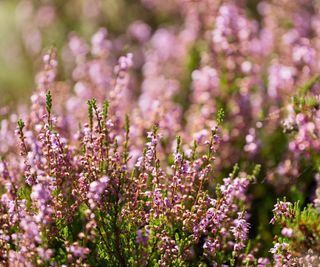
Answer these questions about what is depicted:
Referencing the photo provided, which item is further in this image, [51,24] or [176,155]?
[51,24]

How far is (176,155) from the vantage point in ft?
9.91

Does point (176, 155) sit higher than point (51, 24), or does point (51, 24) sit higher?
point (51, 24)

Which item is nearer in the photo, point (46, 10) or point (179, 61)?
point (179, 61)

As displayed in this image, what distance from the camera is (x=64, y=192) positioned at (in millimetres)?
3309

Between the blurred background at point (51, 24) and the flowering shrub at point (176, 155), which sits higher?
the blurred background at point (51, 24)

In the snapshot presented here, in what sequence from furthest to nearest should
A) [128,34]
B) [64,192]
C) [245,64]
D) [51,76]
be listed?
[128,34] < [245,64] < [51,76] < [64,192]

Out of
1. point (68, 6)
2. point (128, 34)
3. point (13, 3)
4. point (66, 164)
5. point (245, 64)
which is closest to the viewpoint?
point (66, 164)

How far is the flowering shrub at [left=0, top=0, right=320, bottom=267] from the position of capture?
2939mm

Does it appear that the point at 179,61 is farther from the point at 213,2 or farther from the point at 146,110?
the point at 146,110

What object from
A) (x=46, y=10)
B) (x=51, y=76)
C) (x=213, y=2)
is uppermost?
→ (x=46, y=10)

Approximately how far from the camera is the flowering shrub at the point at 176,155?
2.94 metres

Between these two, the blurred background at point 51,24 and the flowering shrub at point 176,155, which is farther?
the blurred background at point 51,24

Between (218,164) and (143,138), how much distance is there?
65 cm

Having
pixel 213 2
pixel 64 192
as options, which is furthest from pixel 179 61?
pixel 64 192
